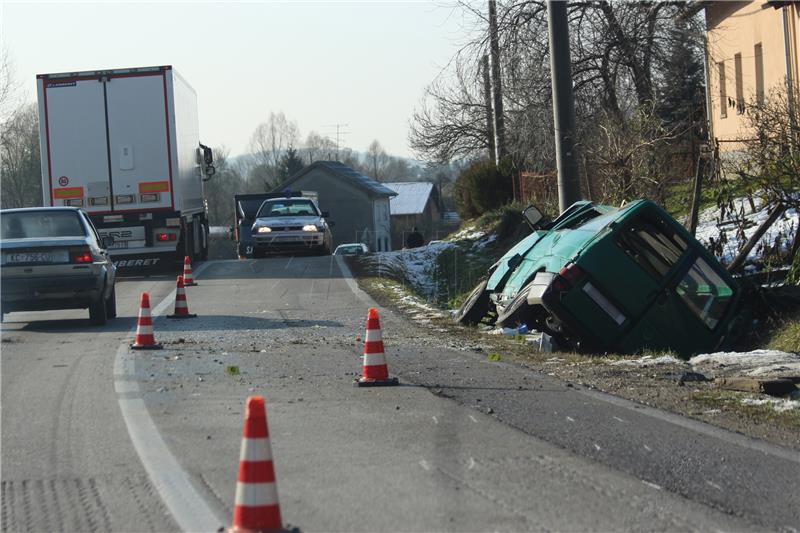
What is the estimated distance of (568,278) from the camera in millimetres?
11477

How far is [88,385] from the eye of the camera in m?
9.21

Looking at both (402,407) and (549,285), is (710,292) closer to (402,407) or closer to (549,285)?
(549,285)

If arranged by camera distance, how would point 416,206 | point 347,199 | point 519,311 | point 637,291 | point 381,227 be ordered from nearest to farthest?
point 637,291 → point 519,311 → point 381,227 → point 347,199 → point 416,206

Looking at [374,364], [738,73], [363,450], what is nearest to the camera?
[363,450]

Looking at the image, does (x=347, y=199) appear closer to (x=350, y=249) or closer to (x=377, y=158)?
(x=350, y=249)

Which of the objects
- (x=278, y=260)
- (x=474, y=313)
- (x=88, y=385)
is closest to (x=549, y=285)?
(x=474, y=313)

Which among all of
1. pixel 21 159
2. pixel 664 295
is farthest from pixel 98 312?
pixel 21 159

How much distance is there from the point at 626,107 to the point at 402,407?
2185 cm

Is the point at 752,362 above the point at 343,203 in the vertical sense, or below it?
below

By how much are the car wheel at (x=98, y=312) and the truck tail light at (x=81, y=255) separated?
0.58m

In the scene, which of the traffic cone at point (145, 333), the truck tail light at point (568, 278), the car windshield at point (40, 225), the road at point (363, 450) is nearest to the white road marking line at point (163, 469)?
the road at point (363, 450)

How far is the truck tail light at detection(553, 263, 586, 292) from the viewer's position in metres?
11.5

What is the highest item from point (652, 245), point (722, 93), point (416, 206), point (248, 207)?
point (416, 206)

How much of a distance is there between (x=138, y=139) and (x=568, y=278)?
15.0 metres
